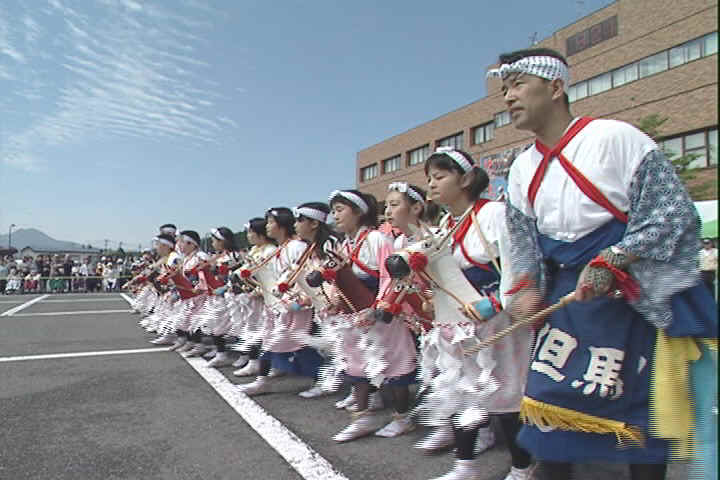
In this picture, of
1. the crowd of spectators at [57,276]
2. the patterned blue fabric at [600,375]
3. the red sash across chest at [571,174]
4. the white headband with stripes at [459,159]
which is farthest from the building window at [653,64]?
the crowd of spectators at [57,276]

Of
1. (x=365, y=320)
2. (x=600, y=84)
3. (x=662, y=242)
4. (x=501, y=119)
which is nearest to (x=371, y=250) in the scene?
(x=365, y=320)

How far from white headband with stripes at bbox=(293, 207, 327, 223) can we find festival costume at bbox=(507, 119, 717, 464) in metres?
2.79

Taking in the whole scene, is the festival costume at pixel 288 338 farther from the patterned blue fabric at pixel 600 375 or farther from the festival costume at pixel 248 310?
the patterned blue fabric at pixel 600 375

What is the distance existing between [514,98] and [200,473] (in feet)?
8.50

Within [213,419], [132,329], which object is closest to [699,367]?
[213,419]

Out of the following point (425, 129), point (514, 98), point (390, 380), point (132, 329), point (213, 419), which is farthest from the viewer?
point (425, 129)

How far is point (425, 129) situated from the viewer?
122 ft

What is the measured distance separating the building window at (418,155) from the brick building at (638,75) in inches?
227

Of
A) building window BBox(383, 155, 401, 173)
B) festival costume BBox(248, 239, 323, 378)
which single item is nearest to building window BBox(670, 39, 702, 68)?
festival costume BBox(248, 239, 323, 378)

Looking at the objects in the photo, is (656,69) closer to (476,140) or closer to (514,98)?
(476,140)

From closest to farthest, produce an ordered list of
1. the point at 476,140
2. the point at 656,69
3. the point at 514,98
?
1. the point at 514,98
2. the point at 656,69
3. the point at 476,140

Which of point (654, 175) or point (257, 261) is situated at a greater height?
point (654, 175)

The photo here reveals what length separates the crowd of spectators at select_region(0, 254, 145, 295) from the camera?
888 inches

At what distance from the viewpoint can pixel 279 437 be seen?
3.53m
